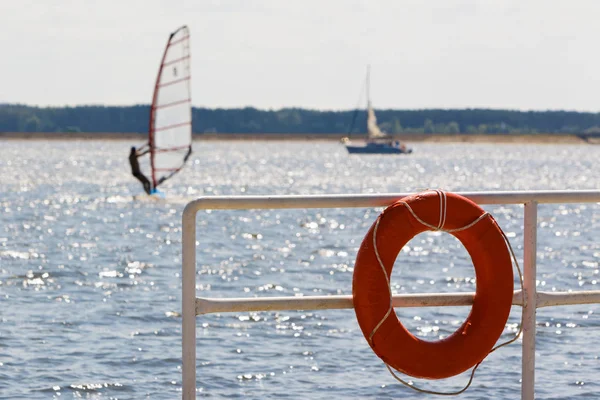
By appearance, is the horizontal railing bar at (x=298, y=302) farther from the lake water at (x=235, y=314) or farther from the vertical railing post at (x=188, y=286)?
the lake water at (x=235, y=314)

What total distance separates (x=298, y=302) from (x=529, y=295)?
0.86 metres

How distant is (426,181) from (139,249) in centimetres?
4031

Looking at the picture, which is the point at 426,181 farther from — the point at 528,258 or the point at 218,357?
the point at 528,258

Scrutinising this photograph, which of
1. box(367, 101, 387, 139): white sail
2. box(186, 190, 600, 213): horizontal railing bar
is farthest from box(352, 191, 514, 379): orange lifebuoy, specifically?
box(367, 101, 387, 139): white sail

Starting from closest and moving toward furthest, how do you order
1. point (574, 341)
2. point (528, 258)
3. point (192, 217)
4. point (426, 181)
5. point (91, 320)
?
point (192, 217)
point (528, 258)
point (574, 341)
point (91, 320)
point (426, 181)

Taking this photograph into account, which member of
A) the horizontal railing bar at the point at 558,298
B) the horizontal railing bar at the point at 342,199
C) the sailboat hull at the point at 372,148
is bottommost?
the sailboat hull at the point at 372,148

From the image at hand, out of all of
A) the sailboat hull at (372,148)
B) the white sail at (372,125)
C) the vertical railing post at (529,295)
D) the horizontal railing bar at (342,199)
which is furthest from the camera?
the sailboat hull at (372,148)

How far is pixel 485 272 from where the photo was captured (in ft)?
13.3

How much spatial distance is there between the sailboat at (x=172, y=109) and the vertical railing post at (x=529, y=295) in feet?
93.2

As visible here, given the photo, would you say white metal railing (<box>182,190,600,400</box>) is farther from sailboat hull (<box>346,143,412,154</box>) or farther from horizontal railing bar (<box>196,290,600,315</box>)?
sailboat hull (<box>346,143,412,154</box>)

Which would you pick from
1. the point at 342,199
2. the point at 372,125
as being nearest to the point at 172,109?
the point at 342,199

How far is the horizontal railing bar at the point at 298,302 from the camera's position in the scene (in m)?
3.86

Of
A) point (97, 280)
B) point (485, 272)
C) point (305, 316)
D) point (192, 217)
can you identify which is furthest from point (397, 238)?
point (97, 280)

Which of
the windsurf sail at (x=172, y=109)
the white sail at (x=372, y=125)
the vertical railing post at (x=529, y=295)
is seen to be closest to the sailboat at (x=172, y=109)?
the windsurf sail at (x=172, y=109)
